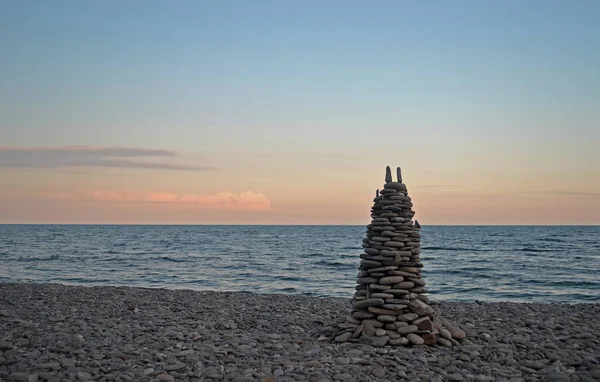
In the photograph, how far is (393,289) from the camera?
1054 centimetres

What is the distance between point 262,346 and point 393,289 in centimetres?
274

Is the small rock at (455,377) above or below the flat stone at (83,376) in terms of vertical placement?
above

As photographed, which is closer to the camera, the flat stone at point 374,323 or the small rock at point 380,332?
the small rock at point 380,332

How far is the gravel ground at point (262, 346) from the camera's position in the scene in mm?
8180

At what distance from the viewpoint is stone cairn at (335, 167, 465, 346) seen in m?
10.2

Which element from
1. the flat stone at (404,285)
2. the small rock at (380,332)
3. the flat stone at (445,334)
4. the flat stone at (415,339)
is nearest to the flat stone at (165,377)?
the small rock at (380,332)

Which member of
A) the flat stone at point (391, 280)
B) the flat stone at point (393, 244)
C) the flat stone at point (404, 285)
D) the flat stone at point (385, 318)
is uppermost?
the flat stone at point (393, 244)

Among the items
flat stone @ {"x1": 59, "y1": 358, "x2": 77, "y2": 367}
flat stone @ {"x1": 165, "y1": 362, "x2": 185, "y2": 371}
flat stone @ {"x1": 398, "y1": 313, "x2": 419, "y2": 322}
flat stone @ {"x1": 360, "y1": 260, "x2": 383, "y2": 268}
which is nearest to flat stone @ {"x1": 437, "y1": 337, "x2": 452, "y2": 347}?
flat stone @ {"x1": 398, "y1": 313, "x2": 419, "y2": 322}

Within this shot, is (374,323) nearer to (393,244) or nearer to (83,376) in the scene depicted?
(393,244)

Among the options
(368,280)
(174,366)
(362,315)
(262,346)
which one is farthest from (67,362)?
(368,280)

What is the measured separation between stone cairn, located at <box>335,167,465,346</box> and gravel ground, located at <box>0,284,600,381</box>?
1.08 feet

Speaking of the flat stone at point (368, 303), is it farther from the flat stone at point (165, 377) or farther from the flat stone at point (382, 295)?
the flat stone at point (165, 377)

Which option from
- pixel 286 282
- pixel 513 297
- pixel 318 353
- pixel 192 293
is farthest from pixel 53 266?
pixel 318 353

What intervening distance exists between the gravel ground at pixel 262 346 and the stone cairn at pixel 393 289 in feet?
1.08
